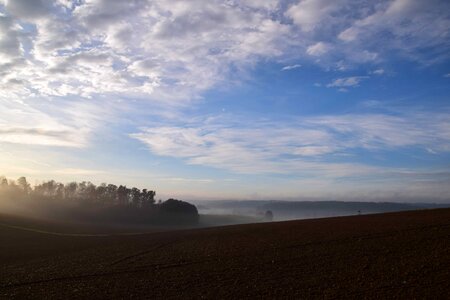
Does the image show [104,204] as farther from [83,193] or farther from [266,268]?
[266,268]

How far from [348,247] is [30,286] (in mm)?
20268

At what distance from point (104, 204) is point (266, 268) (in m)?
136

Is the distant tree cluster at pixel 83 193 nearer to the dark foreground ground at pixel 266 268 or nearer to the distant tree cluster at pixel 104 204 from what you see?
the distant tree cluster at pixel 104 204

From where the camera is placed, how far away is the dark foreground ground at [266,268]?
18.2 meters

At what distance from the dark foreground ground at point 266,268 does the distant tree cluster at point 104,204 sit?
9680 cm

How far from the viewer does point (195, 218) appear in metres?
137

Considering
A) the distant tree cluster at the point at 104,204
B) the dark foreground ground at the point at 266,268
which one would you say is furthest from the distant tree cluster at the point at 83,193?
the dark foreground ground at the point at 266,268

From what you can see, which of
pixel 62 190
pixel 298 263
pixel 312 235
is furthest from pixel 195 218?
pixel 298 263

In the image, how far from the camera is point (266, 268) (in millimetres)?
22938

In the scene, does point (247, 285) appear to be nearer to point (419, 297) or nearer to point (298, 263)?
point (298, 263)

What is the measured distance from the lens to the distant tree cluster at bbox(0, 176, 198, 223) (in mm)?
130750

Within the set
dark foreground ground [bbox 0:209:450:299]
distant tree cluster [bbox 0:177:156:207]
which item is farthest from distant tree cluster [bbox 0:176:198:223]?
dark foreground ground [bbox 0:209:450:299]

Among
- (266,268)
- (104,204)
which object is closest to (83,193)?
(104,204)

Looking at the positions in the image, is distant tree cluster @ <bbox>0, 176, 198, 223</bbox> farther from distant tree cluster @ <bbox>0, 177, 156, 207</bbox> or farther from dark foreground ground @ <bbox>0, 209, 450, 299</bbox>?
dark foreground ground @ <bbox>0, 209, 450, 299</bbox>
